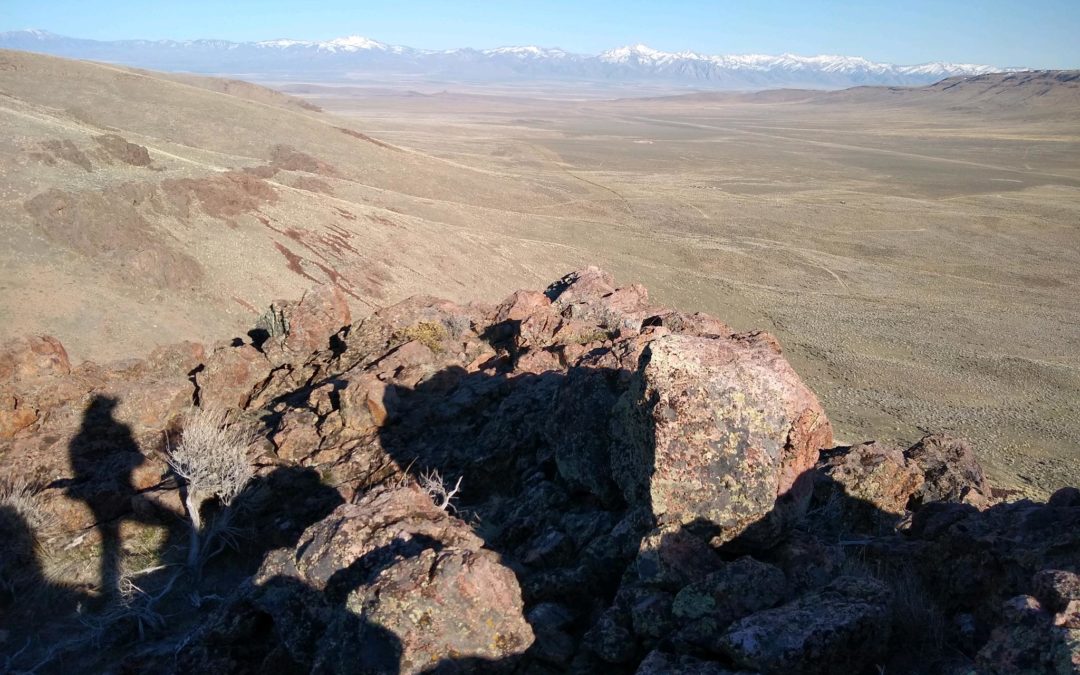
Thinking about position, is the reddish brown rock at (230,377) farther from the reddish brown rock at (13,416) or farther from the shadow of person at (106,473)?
the reddish brown rock at (13,416)

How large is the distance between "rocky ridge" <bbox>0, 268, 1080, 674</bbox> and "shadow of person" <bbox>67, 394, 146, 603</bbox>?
5cm

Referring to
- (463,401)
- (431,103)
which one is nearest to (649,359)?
(463,401)

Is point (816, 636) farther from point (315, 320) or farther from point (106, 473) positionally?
point (315, 320)

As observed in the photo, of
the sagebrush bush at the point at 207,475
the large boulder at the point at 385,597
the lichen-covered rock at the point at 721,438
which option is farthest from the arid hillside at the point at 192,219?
the lichen-covered rock at the point at 721,438

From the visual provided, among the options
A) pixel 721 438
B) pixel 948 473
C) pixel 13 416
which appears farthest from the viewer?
pixel 13 416

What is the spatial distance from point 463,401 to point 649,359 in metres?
5.31

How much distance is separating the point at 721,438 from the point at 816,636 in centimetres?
155

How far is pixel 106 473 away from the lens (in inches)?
399

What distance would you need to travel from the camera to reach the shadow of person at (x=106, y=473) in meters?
8.80

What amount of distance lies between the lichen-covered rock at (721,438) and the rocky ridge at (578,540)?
2cm

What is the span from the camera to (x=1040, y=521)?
571 cm

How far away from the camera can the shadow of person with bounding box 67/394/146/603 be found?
8.80 metres

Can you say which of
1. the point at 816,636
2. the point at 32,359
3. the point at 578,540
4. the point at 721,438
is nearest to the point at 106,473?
the point at 32,359

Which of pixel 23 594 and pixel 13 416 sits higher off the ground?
pixel 13 416
